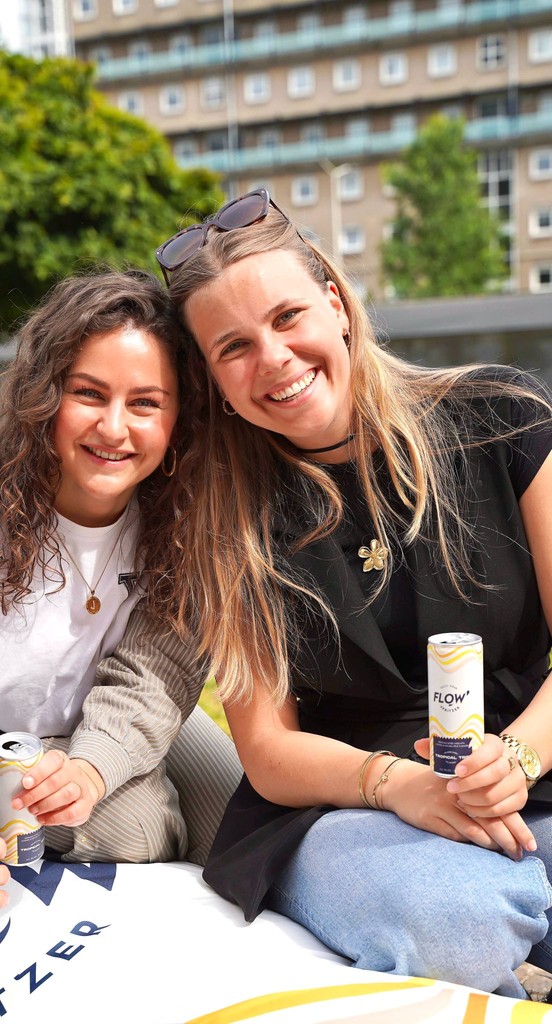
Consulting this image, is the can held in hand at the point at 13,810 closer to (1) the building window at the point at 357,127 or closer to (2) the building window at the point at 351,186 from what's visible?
(2) the building window at the point at 351,186

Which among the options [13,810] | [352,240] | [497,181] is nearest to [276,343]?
[13,810]

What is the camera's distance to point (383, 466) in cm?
268

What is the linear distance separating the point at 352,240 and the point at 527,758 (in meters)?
56.3

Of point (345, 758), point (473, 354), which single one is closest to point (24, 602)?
point (345, 758)

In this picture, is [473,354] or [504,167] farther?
[504,167]

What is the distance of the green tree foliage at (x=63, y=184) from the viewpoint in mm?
17266

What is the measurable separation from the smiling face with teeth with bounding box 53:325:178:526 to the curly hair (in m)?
0.03

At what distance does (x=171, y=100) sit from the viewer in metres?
59.6

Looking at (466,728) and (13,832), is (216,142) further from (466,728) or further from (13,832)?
(466,728)

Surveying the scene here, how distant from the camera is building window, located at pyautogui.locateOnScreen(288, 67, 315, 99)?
5669cm

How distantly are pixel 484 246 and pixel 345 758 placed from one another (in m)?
45.2

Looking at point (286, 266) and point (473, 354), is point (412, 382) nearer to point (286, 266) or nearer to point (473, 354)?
point (286, 266)

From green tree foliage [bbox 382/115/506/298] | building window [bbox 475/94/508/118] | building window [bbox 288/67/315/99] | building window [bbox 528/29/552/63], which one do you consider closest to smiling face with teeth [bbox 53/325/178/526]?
green tree foliage [bbox 382/115/506/298]

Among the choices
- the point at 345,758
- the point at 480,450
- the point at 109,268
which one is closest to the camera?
the point at 345,758
